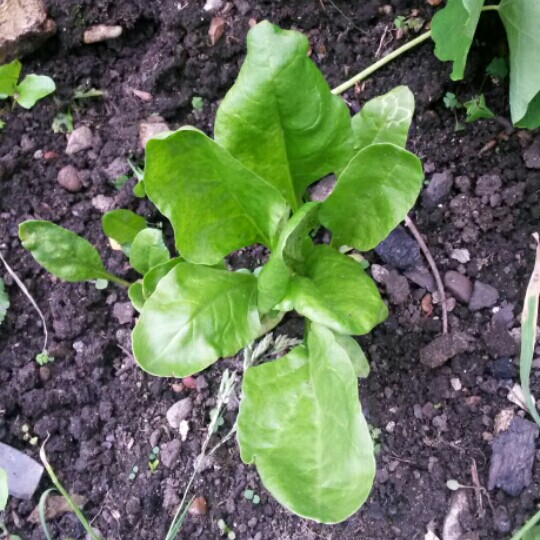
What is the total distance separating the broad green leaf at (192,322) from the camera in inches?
47.6

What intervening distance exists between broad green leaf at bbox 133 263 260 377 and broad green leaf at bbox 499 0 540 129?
696 millimetres

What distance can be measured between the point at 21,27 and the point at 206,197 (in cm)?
81

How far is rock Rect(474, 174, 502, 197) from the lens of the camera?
1.55 m

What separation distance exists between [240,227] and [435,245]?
48cm

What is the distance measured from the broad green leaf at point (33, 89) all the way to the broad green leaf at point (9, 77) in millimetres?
21

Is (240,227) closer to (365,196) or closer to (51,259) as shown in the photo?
(365,196)

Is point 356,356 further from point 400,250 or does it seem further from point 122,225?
point 122,225

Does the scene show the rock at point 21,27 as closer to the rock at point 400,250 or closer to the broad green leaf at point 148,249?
the broad green leaf at point 148,249

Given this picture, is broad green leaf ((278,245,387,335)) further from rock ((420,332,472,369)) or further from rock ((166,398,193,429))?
rock ((166,398,193,429))

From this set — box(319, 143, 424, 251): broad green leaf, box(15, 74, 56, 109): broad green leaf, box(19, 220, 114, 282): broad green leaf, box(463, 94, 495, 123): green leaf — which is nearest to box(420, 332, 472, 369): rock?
box(319, 143, 424, 251): broad green leaf

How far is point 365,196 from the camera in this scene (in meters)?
1.31

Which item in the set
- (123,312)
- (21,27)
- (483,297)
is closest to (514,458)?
(483,297)

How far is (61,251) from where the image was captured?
143 cm

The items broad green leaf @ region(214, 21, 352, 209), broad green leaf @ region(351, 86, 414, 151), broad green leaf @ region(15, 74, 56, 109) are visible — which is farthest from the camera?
broad green leaf @ region(15, 74, 56, 109)
